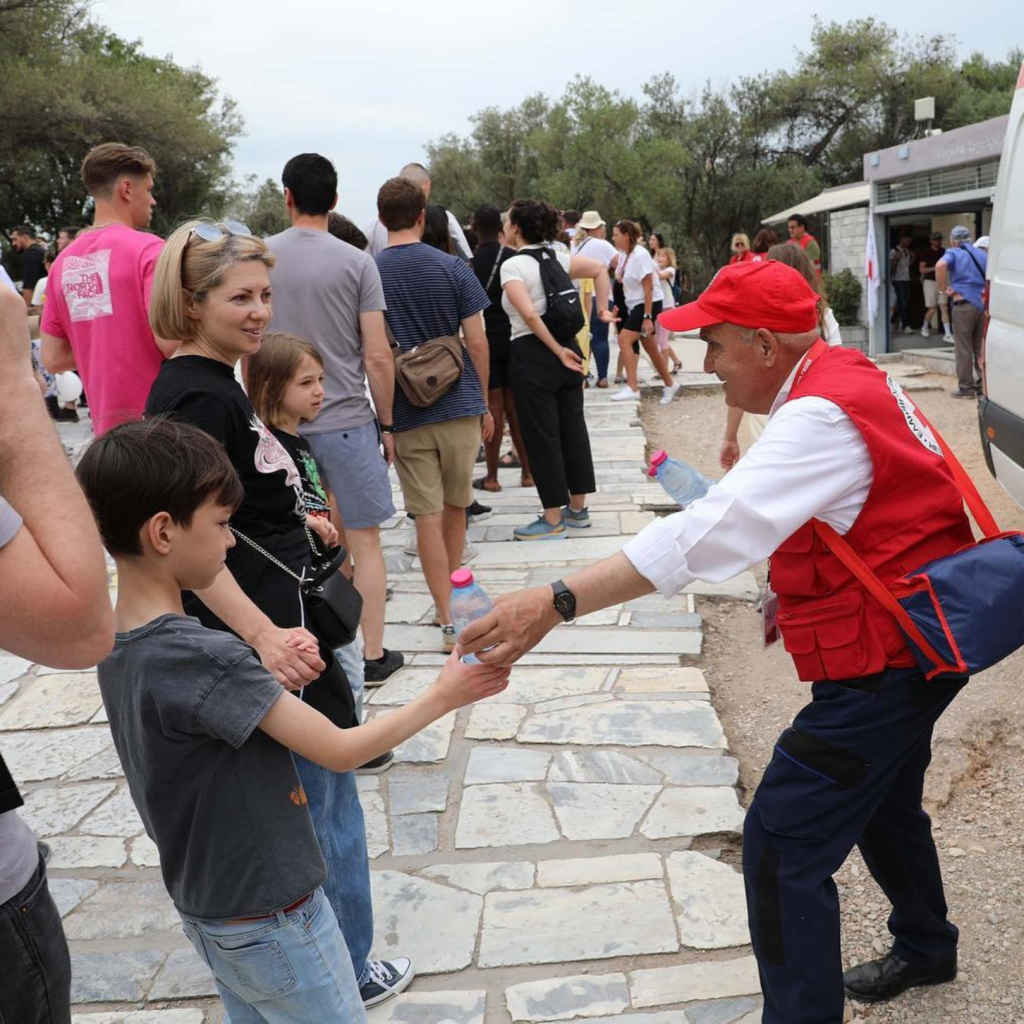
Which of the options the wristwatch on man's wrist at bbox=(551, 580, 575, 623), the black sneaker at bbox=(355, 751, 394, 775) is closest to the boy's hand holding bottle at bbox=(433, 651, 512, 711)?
the wristwatch on man's wrist at bbox=(551, 580, 575, 623)

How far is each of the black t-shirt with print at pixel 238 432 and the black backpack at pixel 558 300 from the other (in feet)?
14.1

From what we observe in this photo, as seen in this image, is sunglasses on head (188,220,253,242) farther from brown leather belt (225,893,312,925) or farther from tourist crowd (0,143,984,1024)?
brown leather belt (225,893,312,925)

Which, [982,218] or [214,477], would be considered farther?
[982,218]

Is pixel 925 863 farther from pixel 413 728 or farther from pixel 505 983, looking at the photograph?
pixel 413 728

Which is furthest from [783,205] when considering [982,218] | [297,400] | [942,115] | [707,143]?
[297,400]

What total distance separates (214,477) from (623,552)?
89 cm

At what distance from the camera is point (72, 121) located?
27469 mm

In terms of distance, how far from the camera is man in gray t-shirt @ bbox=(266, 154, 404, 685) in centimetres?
468

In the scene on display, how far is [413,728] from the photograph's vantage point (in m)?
2.00

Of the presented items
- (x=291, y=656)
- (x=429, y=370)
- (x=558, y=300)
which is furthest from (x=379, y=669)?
(x=558, y=300)

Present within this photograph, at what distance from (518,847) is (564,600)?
5.41 ft

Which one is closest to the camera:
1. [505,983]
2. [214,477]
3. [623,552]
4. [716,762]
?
[214,477]

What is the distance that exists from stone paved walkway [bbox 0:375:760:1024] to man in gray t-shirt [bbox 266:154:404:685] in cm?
86

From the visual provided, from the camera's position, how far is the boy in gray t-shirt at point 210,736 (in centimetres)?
187
